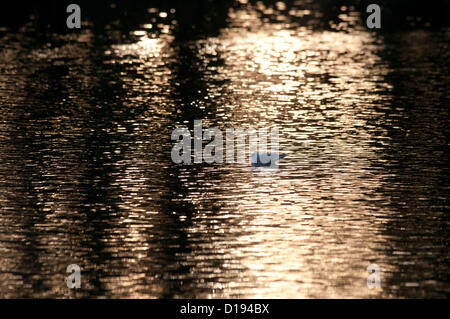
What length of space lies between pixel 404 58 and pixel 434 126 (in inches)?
864

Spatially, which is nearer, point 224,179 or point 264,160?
point 224,179

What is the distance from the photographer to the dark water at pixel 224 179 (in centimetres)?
2509

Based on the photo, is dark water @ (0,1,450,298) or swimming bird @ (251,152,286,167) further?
swimming bird @ (251,152,286,167)

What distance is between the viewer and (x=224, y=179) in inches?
1344

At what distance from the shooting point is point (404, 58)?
6366 centimetres

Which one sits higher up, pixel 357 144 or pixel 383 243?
pixel 357 144

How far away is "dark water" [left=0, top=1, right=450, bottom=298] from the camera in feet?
82.3

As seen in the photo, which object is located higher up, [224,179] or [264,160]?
[264,160]

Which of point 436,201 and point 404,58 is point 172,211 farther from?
point 404,58

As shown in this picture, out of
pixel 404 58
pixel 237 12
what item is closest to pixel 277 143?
pixel 404 58

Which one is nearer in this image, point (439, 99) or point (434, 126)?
point (434, 126)

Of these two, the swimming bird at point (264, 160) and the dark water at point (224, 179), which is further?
the swimming bird at point (264, 160)
